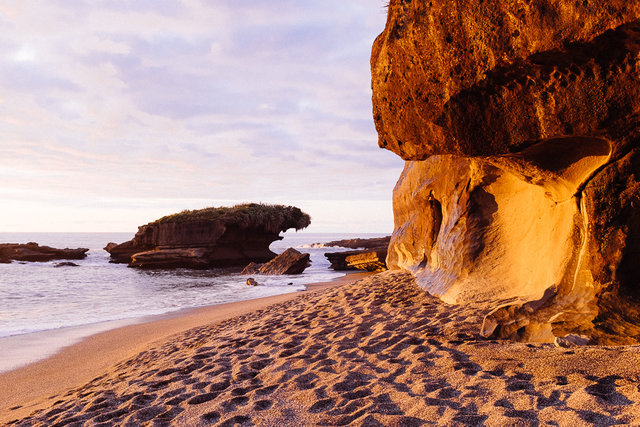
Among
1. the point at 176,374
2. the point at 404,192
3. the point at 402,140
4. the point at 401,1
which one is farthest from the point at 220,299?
the point at 401,1

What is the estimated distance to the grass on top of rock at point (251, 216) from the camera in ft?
84.4

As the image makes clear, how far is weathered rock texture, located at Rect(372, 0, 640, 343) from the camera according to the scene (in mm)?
2568

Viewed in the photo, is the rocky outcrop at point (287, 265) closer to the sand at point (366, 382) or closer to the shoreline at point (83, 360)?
the shoreline at point (83, 360)

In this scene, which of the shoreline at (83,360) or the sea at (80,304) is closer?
the shoreline at (83,360)

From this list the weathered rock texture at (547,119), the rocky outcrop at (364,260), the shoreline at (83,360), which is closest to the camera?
the weathered rock texture at (547,119)

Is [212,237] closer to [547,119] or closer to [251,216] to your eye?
[251,216]

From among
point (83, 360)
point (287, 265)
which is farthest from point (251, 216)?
point (83, 360)

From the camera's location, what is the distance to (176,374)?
366cm

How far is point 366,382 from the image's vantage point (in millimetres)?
2984

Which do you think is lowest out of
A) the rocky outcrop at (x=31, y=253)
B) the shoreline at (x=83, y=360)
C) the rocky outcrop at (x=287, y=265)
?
the shoreline at (x=83, y=360)

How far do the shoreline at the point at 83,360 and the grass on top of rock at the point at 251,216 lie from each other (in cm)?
1743

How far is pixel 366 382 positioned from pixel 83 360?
4.55 metres

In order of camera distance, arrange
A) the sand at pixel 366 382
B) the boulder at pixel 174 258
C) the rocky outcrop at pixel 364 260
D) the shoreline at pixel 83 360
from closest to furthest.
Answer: the sand at pixel 366 382, the shoreline at pixel 83 360, the rocky outcrop at pixel 364 260, the boulder at pixel 174 258

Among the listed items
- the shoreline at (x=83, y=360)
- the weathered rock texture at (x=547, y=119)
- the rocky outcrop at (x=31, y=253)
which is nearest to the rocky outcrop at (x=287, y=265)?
the shoreline at (x=83, y=360)
